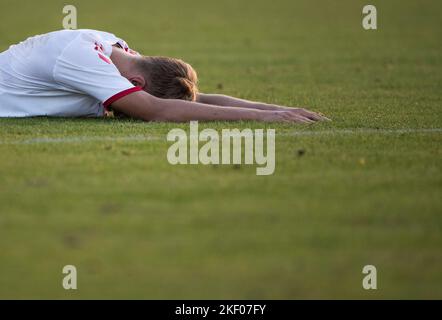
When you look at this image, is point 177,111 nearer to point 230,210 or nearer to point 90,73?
point 90,73

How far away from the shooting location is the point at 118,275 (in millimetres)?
4922

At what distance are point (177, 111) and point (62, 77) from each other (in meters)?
1.13

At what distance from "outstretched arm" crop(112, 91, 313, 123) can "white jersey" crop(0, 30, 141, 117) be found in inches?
4.6

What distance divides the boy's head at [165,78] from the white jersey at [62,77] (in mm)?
404

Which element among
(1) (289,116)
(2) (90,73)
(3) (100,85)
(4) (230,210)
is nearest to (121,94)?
(3) (100,85)

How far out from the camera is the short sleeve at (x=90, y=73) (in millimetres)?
8305

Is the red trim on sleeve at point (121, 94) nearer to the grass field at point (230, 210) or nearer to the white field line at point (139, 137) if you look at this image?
the grass field at point (230, 210)

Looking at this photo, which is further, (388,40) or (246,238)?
(388,40)

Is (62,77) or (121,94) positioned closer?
(121,94)

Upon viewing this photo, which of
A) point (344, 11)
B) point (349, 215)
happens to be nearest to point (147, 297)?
point (349, 215)

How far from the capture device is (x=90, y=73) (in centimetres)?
841

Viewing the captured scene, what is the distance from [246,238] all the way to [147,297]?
0.94 metres

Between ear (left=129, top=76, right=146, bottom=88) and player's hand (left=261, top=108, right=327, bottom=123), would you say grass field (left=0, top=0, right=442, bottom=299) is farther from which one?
ear (left=129, top=76, right=146, bottom=88)
